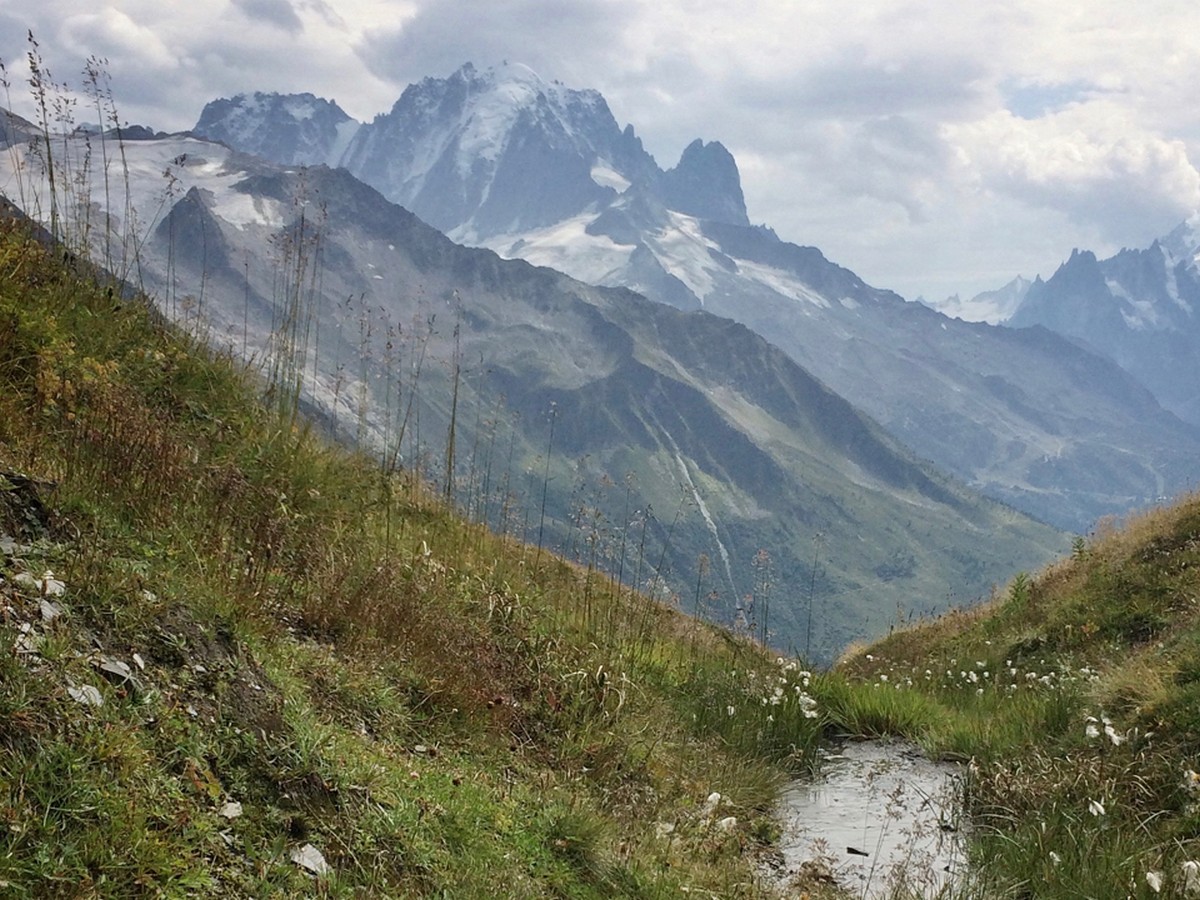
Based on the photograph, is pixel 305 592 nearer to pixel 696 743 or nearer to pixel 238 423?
pixel 238 423

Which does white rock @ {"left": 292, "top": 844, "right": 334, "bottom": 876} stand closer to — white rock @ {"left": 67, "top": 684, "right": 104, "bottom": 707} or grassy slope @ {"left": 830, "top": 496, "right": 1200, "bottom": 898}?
white rock @ {"left": 67, "top": 684, "right": 104, "bottom": 707}

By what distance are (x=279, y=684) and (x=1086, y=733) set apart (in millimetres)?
6452

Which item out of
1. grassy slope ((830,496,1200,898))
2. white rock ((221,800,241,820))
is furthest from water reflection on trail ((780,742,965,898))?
white rock ((221,800,241,820))

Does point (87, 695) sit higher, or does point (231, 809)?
point (87, 695)

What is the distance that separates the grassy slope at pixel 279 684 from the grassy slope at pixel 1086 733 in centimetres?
166

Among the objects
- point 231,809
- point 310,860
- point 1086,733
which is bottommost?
point 310,860

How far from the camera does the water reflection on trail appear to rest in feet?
19.4

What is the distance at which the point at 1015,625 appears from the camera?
50.9 feet

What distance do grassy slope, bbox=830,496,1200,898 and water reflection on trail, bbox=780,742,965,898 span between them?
0.89 feet

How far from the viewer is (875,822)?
23.2 ft

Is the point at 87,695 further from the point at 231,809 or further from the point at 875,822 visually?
the point at 875,822

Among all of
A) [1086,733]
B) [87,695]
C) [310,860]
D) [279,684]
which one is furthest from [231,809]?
[1086,733]

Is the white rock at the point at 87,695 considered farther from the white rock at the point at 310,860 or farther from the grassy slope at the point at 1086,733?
the grassy slope at the point at 1086,733

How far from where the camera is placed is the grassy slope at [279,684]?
344 centimetres
